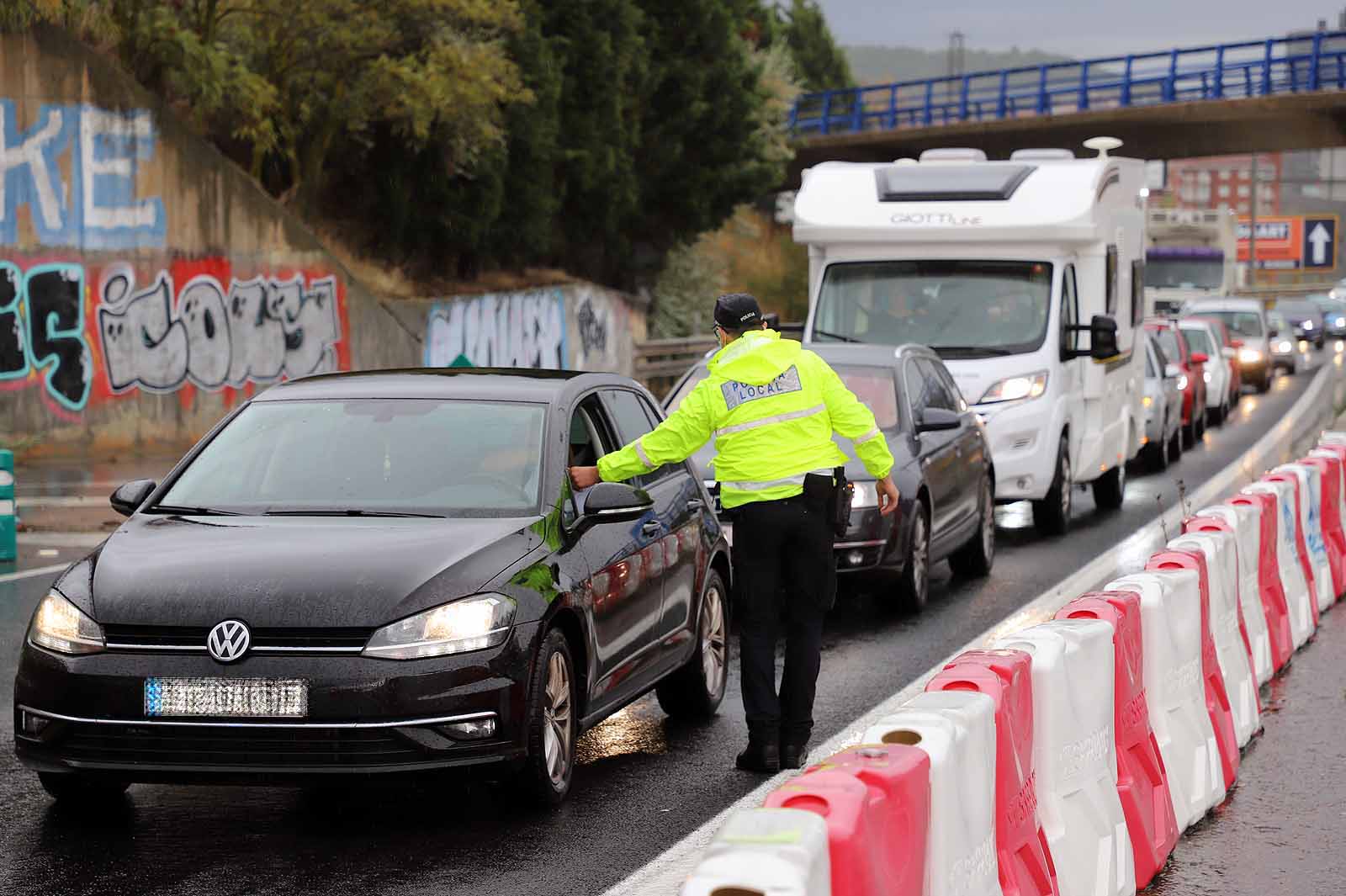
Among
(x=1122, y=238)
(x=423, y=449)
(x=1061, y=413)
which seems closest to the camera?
(x=423, y=449)

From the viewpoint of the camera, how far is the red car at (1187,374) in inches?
1108

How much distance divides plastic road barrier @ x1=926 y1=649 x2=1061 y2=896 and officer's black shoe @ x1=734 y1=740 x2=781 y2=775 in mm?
2295

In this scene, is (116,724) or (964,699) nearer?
(964,699)

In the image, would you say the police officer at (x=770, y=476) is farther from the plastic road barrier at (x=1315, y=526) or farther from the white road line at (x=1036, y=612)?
the plastic road barrier at (x=1315, y=526)

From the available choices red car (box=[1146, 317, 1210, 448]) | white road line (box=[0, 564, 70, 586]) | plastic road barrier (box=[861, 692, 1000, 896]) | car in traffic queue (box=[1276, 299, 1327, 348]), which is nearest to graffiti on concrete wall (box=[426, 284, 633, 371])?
red car (box=[1146, 317, 1210, 448])

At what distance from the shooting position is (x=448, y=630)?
6.68 metres

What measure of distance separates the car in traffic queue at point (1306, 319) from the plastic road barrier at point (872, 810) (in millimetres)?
68670

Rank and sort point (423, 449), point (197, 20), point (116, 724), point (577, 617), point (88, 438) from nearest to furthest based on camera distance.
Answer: point (116, 724)
point (577, 617)
point (423, 449)
point (88, 438)
point (197, 20)

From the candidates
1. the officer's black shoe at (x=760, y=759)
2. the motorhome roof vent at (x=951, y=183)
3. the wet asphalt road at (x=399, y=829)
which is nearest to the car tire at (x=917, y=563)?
the wet asphalt road at (x=399, y=829)

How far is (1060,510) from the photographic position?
1691 cm

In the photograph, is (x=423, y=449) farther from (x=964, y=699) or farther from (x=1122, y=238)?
(x=1122, y=238)

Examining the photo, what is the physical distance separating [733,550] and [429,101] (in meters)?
19.6

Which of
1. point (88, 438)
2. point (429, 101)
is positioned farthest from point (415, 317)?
point (88, 438)

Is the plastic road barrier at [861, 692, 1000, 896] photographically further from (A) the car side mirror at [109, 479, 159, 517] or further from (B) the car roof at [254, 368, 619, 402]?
(A) the car side mirror at [109, 479, 159, 517]
